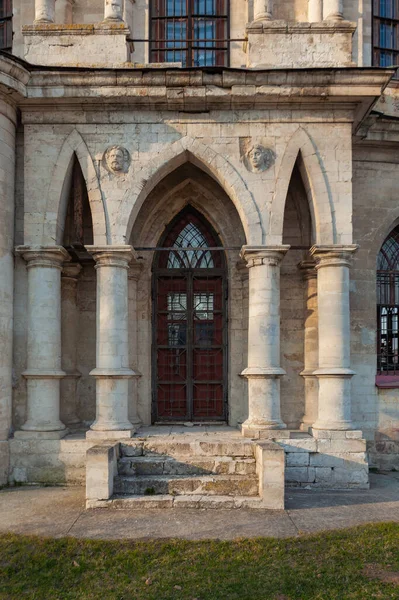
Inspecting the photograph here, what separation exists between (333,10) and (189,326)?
246 inches

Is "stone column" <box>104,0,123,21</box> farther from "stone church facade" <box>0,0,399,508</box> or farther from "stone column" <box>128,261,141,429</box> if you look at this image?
"stone column" <box>128,261,141,429</box>

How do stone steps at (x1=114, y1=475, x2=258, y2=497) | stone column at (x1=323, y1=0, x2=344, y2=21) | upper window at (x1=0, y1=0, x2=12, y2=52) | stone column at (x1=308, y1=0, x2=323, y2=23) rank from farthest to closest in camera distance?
upper window at (x1=0, y1=0, x2=12, y2=52) < stone column at (x1=308, y1=0, x2=323, y2=23) < stone column at (x1=323, y1=0, x2=344, y2=21) < stone steps at (x1=114, y1=475, x2=258, y2=497)

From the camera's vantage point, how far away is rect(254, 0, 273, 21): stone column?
9.85 m

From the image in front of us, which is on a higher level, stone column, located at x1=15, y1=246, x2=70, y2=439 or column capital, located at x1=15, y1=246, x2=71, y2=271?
column capital, located at x1=15, y1=246, x2=71, y2=271

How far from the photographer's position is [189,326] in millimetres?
11312

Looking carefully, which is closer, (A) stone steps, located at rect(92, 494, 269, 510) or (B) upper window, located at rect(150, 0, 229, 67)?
(A) stone steps, located at rect(92, 494, 269, 510)

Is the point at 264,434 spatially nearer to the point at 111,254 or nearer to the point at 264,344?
the point at 264,344

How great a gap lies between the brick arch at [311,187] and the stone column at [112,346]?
8.50 ft

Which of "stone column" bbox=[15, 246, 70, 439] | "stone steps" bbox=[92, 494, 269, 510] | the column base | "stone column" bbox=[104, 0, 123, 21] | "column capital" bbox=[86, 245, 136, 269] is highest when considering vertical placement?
"stone column" bbox=[104, 0, 123, 21]

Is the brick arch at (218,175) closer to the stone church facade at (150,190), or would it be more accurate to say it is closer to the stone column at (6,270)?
the stone church facade at (150,190)

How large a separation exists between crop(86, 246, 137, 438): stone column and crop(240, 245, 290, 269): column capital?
6.60ft

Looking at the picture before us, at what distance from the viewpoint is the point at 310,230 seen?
10672 millimetres

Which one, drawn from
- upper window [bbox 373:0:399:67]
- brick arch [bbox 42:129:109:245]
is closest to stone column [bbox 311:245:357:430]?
brick arch [bbox 42:129:109:245]

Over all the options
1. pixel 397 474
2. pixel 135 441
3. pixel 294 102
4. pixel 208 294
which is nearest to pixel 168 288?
pixel 208 294
